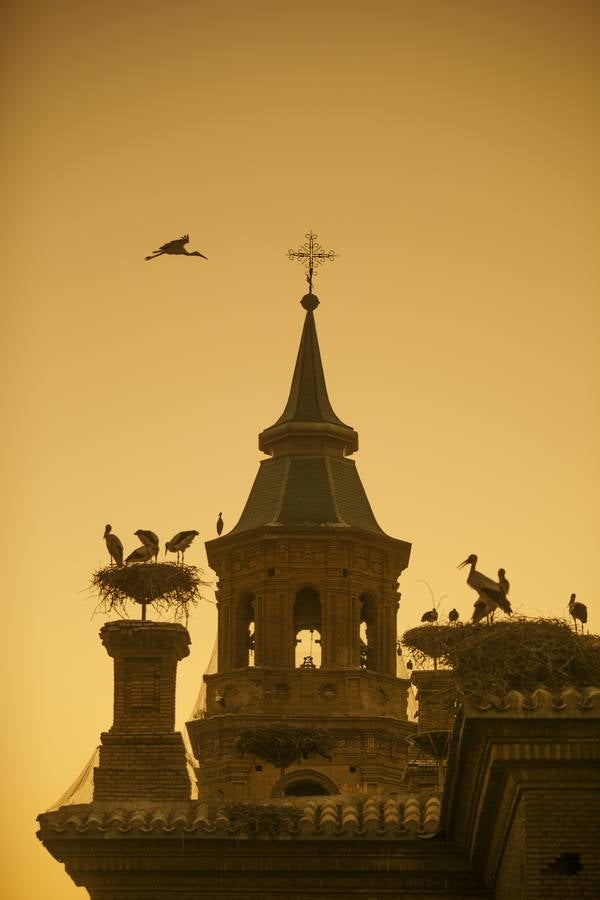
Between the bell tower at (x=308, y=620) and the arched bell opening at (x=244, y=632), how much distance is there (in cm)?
2

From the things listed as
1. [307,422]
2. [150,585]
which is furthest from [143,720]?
[307,422]

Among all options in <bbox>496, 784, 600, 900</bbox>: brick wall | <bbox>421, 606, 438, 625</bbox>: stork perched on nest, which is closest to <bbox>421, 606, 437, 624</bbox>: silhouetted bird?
<bbox>421, 606, 438, 625</bbox>: stork perched on nest

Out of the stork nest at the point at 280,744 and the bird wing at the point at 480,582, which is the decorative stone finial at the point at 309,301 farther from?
the bird wing at the point at 480,582

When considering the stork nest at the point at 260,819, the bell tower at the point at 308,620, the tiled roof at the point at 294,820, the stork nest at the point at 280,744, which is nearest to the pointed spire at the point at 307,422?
the bell tower at the point at 308,620

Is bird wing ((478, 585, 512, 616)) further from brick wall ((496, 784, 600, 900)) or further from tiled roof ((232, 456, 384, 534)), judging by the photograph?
tiled roof ((232, 456, 384, 534))

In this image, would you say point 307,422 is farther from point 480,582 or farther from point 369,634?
point 480,582

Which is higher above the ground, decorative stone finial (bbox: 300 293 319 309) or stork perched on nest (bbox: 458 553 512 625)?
decorative stone finial (bbox: 300 293 319 309)

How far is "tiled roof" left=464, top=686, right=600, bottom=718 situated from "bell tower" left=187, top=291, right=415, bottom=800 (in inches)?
754

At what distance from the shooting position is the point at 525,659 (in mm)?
23906

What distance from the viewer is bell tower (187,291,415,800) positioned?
134 ft

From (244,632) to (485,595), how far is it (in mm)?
14303

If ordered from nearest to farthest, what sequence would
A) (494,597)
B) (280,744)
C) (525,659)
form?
(525,659), (494,597), (280,744)

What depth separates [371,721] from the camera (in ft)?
135

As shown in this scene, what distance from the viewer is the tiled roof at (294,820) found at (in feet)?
81.6
